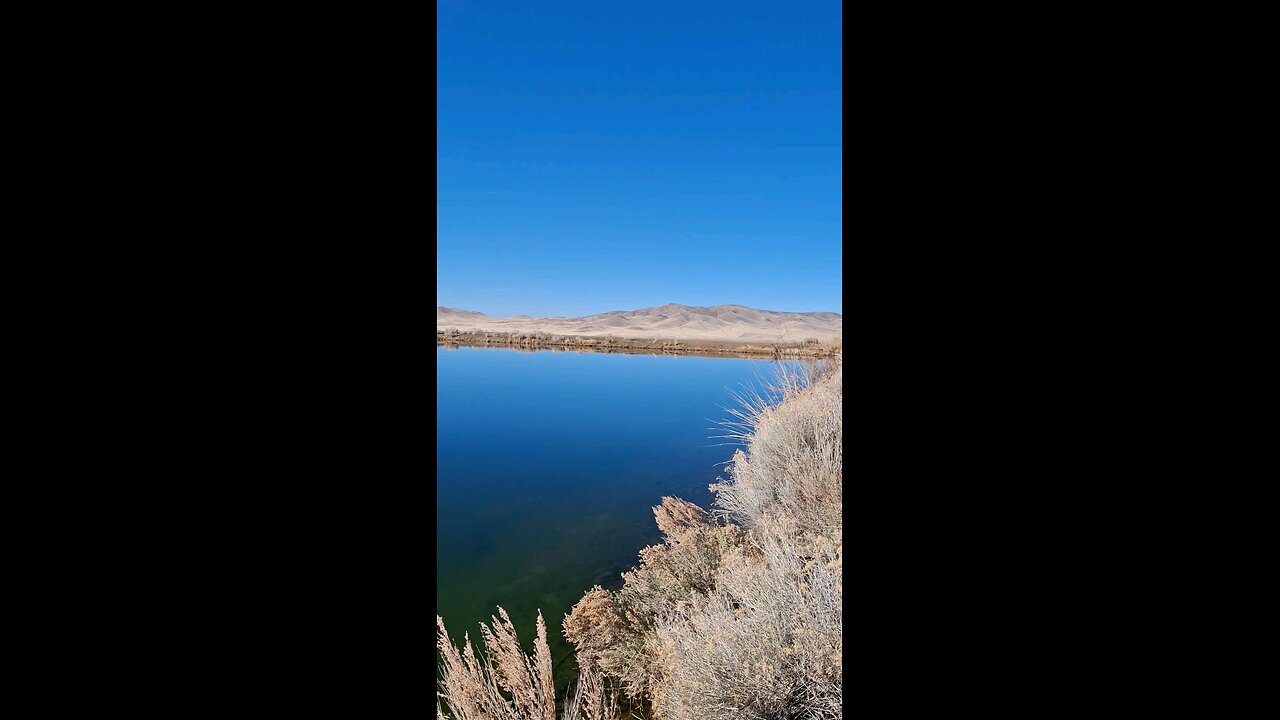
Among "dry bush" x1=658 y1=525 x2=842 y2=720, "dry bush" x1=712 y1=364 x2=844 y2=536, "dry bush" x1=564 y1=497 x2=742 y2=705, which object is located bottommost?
"dry bush" x1=564 y1=497 x2=742 y2=705

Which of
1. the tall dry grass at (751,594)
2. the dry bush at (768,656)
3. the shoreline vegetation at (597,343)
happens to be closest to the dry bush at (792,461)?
the tall dry grass at (751,594)

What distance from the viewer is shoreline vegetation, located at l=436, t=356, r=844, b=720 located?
1.84 meters

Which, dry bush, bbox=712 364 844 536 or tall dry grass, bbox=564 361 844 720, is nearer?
tall dry grass, bbox=564 361 844 720

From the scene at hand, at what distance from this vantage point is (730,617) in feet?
6.85

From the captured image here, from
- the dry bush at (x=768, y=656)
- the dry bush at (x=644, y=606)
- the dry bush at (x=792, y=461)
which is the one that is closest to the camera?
the dry bush at (x=768, y=656)

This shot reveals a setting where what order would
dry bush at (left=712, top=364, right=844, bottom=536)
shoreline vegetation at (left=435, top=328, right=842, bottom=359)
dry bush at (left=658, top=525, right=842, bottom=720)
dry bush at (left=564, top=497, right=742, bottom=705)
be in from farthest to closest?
shoreline vegetation at (left=435, top=328, right=842, bottom=359), dry bush at (left=712, top=364, right=844, bottom=536), dry bush at (left=564, top=497, right=742, bottom=705), dry bush at (left=658, top=525, right=842, bottom=720)

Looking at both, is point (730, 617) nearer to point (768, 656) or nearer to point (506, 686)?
point (768, 656)

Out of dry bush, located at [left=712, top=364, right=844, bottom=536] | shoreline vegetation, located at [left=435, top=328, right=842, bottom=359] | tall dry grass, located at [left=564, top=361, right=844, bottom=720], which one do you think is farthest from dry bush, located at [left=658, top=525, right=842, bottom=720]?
shoreline vegetation, located at [left=435, top=328, right=842, bottom=359]

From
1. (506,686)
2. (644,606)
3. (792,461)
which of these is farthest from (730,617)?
(792,461)

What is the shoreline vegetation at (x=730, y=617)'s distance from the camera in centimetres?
184

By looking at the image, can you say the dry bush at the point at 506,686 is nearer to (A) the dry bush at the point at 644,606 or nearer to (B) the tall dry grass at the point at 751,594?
(B) the tall dry grass at the point at 751,594

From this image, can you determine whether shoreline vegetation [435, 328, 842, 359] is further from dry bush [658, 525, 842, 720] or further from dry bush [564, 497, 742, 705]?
dry bush [658, 525, 842, 720]
